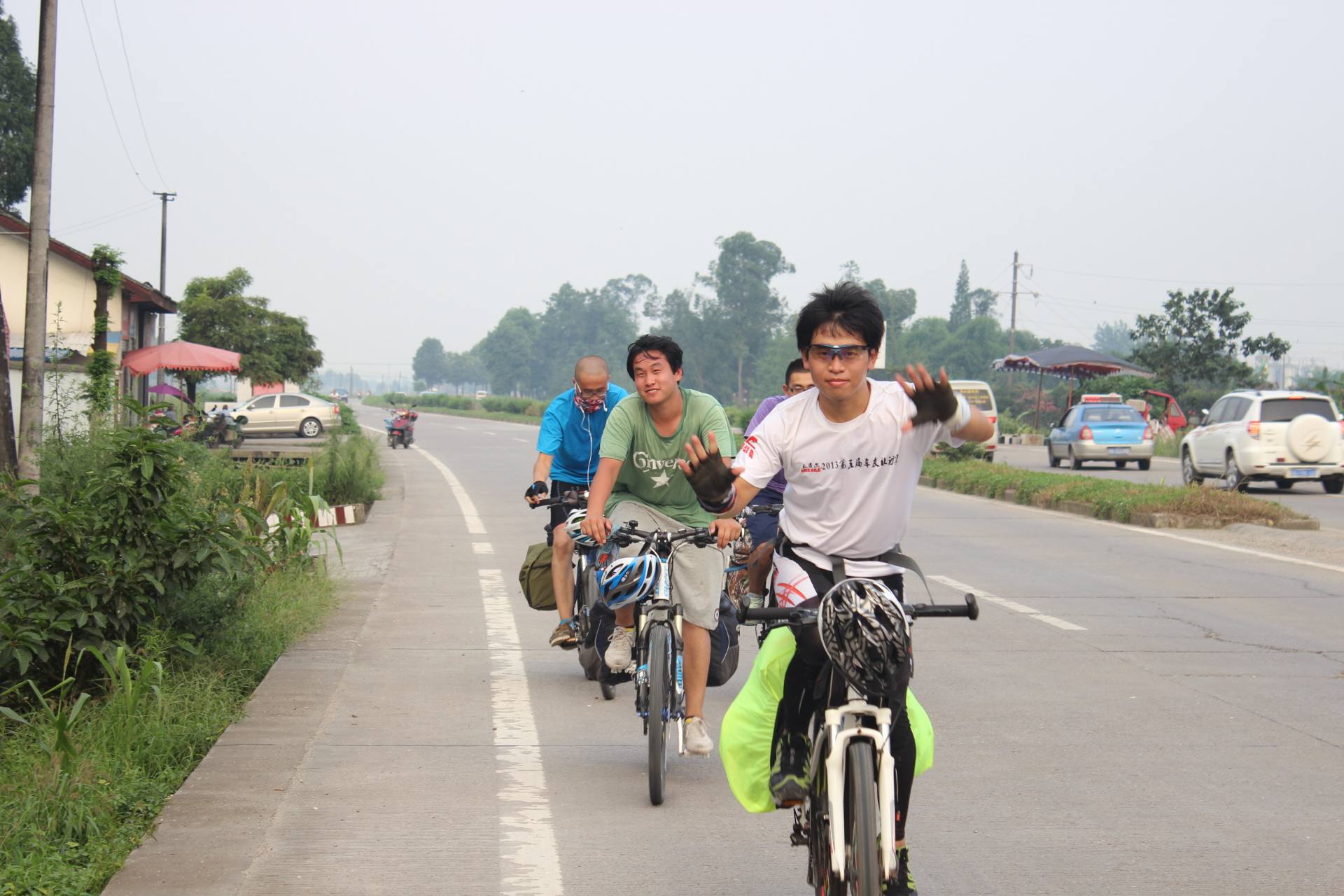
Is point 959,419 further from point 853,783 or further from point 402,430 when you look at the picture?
point 402,430

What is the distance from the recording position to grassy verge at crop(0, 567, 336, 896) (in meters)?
4.59

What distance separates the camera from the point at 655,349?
18.4ft

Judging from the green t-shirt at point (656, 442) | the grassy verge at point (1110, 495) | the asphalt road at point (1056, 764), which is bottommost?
the asphalt road at point (1056, 764)

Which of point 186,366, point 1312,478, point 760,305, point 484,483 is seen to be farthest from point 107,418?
point 760,305

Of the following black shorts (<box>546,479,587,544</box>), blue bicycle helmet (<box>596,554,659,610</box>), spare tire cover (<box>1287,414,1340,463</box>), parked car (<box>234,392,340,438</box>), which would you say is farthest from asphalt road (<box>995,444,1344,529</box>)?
parked car (<box>234,392,340,438</box>)

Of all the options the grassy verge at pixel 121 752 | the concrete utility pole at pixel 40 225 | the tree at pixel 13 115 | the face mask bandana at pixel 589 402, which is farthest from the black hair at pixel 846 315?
the tree at pixel 13 115

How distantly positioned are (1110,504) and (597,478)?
1336 cm

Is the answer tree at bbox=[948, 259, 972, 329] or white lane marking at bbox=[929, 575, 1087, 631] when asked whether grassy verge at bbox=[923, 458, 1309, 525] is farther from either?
tree at bbox=[948, 259, 972, 329]

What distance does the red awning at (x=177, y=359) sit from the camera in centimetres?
3059

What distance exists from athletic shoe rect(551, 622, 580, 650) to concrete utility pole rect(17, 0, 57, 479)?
10.1 m

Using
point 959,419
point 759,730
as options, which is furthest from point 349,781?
point 959,419

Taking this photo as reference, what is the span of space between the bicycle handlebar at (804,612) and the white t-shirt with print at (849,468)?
0.76ft

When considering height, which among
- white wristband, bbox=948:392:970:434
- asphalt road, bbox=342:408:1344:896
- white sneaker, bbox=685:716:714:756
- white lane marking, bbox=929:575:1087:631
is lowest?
asphalt road, bbox=342:408:1344:896

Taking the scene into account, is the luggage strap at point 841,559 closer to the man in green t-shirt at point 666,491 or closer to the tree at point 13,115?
the man in green t-shirt at point 666,491
